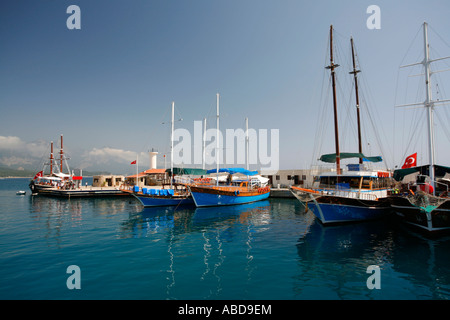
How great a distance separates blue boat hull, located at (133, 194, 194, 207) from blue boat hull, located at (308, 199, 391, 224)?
719 inches

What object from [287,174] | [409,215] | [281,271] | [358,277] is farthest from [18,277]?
[287,174]

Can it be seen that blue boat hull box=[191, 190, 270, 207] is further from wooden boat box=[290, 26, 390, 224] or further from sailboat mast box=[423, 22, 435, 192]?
sailboat mast box=[423, 22, 435, 192]

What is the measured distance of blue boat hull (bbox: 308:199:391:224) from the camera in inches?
656

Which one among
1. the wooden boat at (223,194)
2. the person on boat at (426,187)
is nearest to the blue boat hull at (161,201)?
the wooden boat at (223,194)

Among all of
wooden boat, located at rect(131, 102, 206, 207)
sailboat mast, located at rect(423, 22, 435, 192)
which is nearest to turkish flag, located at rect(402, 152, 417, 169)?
sailboat mast, located at rect(423, 22, 435, 192)

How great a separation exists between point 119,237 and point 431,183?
68.8 ft

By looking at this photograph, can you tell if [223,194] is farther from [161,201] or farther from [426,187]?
[426,187]

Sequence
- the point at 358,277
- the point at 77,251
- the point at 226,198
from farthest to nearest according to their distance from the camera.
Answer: the point at 226,198
the point at 77,251
the point at 358,277

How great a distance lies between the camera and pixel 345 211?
16828 millimetres

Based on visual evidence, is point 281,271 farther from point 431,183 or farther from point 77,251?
point 431,183

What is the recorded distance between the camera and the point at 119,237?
49.7ft

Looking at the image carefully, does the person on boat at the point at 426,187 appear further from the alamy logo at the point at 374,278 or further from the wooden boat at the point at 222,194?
the wooden boat at the point at 222,194

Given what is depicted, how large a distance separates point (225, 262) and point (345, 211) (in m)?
11.2
